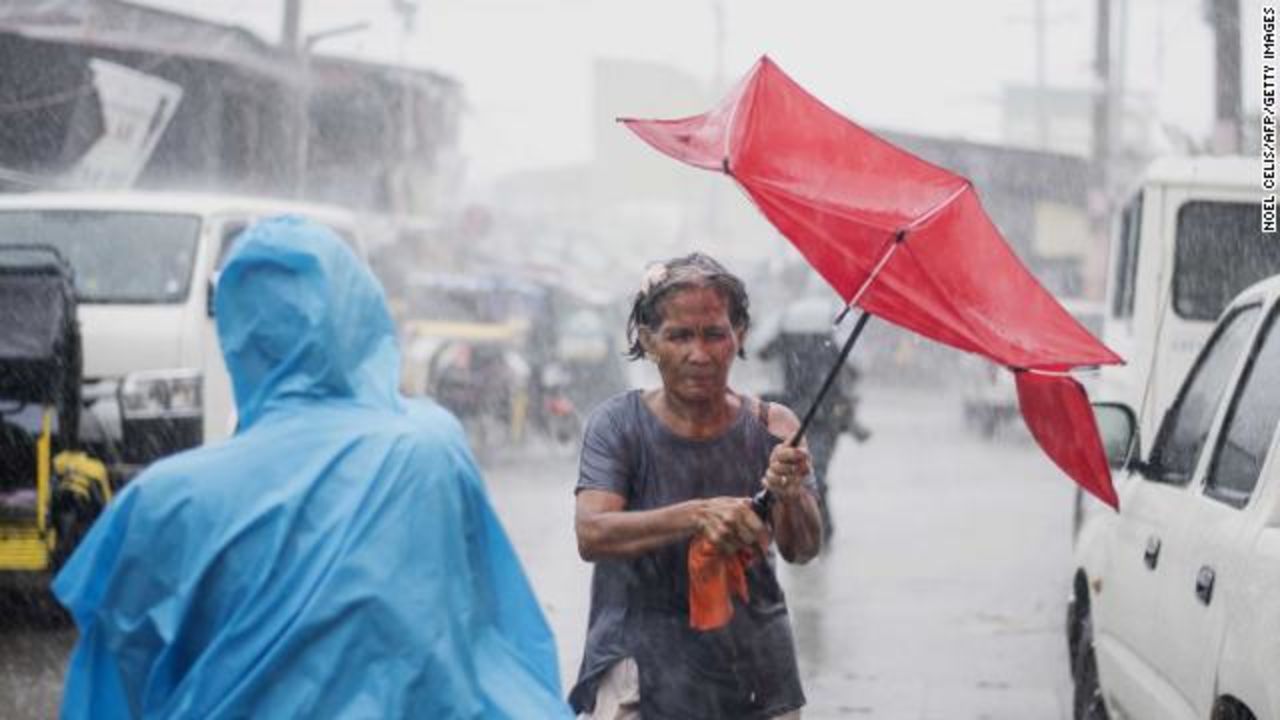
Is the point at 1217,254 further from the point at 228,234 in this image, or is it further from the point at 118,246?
the point at 118,246

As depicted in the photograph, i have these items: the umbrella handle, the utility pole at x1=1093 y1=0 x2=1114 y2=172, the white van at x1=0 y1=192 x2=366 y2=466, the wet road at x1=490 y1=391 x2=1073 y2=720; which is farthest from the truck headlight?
the utility pole at x1=1093 y1=0 x2=1114 y2=172

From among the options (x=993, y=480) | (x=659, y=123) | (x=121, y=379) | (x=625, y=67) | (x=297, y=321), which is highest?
(x=625, y=67)

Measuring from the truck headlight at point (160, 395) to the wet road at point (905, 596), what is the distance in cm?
120

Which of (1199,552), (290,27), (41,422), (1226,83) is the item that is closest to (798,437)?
(1199,552)

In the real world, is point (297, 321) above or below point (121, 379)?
above

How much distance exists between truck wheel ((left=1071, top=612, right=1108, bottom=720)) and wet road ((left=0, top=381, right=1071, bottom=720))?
1.16 m

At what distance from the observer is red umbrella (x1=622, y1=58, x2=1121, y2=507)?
3.59 metres

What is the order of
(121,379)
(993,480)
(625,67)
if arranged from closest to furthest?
(121,379)
(993,480)
(625,67)

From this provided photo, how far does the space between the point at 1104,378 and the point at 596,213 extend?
46.7 m

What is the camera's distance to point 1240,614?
407cm

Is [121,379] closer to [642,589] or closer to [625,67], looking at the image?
[642,589]

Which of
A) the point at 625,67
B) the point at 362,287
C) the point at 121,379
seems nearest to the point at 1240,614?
the point at 362,287

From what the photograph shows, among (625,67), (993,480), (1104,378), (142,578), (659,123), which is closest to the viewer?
(142,578)

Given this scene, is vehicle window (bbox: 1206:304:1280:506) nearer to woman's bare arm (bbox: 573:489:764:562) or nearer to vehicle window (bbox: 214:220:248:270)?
woman's bare arm (bbox: 573:489:764:562)
